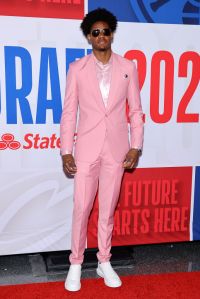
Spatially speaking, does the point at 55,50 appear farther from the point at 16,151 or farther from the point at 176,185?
the point at 176,185

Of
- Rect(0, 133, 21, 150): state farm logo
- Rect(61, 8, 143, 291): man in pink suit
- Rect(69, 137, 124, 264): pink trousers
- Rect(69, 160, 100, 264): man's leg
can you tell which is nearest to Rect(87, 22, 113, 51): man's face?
Rect(61, 8, 143, 291): man in pink suit

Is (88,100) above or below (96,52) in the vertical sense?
below

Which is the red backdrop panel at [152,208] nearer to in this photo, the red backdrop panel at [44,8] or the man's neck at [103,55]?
the man's neck at [103,55]

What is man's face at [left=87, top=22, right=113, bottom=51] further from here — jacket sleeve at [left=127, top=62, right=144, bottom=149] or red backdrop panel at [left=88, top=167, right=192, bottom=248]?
red backdrop panel at [left=88, top=167, right=192, bottom=248]

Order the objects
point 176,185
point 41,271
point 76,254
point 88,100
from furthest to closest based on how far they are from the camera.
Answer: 1. point 176,185
2. point 41,271
3. point 76,254
4. point 88,100

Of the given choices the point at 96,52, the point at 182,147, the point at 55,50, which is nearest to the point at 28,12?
the point at 55,50

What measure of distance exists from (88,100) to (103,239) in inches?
32.3

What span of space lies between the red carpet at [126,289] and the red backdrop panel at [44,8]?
1571mm

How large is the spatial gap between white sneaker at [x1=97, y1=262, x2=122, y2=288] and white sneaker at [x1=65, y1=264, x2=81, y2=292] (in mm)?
153

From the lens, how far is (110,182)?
2369 mm

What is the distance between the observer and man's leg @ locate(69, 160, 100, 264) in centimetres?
234

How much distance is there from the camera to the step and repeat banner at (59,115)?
2.50 metres

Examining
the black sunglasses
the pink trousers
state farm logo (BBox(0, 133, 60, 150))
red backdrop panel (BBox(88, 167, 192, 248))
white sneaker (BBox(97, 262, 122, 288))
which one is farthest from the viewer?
red backdrop panel (BBox(88, 167, 192, 248))

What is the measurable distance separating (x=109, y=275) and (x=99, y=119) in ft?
3.00
